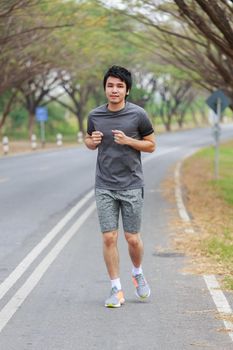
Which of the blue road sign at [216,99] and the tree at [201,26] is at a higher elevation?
the tree at [201,26]

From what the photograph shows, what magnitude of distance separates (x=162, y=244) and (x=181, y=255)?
99 centimetres

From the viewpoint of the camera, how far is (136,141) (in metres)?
7.05

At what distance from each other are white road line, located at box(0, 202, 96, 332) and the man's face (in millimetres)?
1991

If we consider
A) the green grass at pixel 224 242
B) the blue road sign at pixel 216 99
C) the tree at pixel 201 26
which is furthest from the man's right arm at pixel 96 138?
the blue road sign at pixel 216 99

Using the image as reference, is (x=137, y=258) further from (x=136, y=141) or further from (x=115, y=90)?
(x=115, y=90)

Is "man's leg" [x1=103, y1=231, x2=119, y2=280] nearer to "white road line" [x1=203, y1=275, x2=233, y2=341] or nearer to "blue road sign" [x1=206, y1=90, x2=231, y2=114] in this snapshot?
"white road line" [x1=203, y1=275, x2=233, y2=341]

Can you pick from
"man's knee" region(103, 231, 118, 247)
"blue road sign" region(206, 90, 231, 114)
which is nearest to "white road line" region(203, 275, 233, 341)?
"man's knee" region(103, 231, 118, 247)

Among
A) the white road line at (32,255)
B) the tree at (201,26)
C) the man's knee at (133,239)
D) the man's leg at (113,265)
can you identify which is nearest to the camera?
the man's leg at (113,265)

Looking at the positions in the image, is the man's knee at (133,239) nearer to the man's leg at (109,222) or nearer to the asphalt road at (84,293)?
the man's leg at (109,222)

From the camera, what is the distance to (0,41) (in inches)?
1112

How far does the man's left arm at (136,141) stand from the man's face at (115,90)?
27 cm

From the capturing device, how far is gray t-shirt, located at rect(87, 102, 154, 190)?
7098mm

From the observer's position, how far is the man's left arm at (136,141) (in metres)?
6.95

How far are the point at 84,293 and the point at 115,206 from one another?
1070 millimetres
